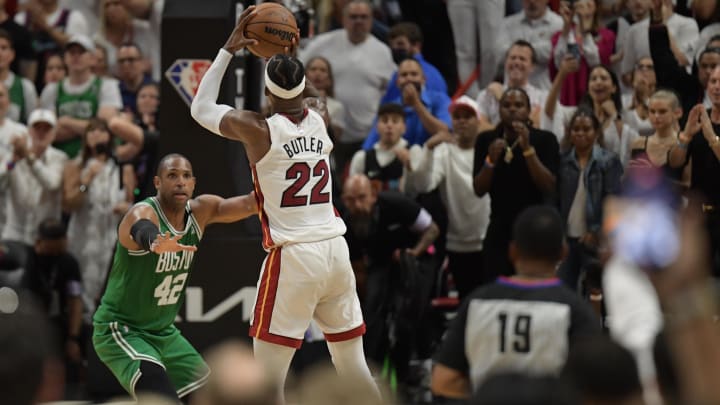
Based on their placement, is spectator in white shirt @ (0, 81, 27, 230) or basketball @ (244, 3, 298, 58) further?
spectator in white shirt @ (0, 81, 27, 230)

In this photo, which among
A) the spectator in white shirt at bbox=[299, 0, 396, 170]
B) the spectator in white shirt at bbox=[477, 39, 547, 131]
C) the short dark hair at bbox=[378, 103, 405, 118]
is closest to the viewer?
the short dark hair at bbox=[378, 103, 405, 118]

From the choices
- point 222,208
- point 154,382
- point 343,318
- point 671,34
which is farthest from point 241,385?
point 671,34

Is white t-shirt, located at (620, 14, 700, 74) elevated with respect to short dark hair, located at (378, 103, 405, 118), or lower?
elevated

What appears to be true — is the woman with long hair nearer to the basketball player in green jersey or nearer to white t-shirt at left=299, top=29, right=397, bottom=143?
white t-shirt at left=299, top=29, right=397, bottom=143

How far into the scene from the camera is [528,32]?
11414 mm

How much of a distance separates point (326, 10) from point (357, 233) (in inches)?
131

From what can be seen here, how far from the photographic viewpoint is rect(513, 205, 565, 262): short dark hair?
4.99 meters

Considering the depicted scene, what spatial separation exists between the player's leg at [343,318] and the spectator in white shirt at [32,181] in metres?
4.38

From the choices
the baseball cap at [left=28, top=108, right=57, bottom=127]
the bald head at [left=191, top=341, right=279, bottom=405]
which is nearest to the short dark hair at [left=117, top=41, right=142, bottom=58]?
the baseball cap at [left=28, top=108, right=57, bottom=127]

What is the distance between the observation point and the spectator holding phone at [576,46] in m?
10.9

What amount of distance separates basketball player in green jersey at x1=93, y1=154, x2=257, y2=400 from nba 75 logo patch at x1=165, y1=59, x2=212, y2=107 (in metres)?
2.44

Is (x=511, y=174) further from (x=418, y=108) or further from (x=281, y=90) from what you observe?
(x=281, y=90)

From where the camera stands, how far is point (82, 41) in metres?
12.1

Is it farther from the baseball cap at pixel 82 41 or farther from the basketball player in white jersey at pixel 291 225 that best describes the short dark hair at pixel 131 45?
the basketball player in white jersey at pixel 291 225
